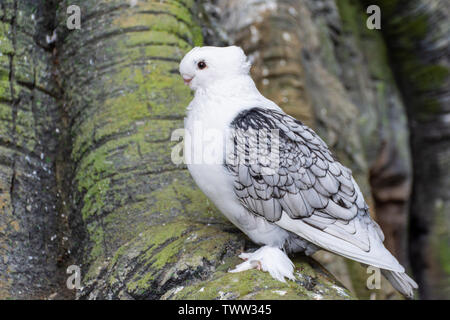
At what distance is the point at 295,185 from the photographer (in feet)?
8.00

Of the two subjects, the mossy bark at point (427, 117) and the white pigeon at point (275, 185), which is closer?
the white pigeon at point (275, 185)

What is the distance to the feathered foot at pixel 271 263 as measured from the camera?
231 centimetres

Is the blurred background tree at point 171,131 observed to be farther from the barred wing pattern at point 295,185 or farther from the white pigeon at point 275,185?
the barred wing pattern at point 295,185

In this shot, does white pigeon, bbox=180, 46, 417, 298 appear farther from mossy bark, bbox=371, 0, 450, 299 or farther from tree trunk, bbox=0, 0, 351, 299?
mossy bark, bbox=371, 0, 450, 299

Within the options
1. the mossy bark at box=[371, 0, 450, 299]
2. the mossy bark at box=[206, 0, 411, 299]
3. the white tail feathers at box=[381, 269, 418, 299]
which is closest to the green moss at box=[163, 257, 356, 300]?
the white tail feathers at box=[381, 269, 418, 299]

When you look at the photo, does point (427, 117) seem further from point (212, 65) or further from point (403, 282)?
point (212, 65)

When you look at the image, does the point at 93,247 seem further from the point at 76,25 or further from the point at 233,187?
the point at 76,25

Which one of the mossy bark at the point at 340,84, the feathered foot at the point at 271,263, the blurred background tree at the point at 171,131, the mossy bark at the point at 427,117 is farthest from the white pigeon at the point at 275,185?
the mossy bark at the point at 427,117

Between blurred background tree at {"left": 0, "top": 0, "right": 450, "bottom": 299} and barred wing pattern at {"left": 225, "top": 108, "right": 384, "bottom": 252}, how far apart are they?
0.84 feet

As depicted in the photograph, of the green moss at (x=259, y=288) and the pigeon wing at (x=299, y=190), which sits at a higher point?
the pigeon wing at (x=299, y=190)

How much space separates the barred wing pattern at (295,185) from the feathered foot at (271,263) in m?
0.15

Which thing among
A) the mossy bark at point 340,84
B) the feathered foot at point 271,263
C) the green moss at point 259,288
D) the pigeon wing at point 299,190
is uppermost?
the mossy bark at point 340,84

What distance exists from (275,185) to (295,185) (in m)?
0.09

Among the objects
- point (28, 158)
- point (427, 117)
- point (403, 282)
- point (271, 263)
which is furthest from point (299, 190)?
point (427, 117)
